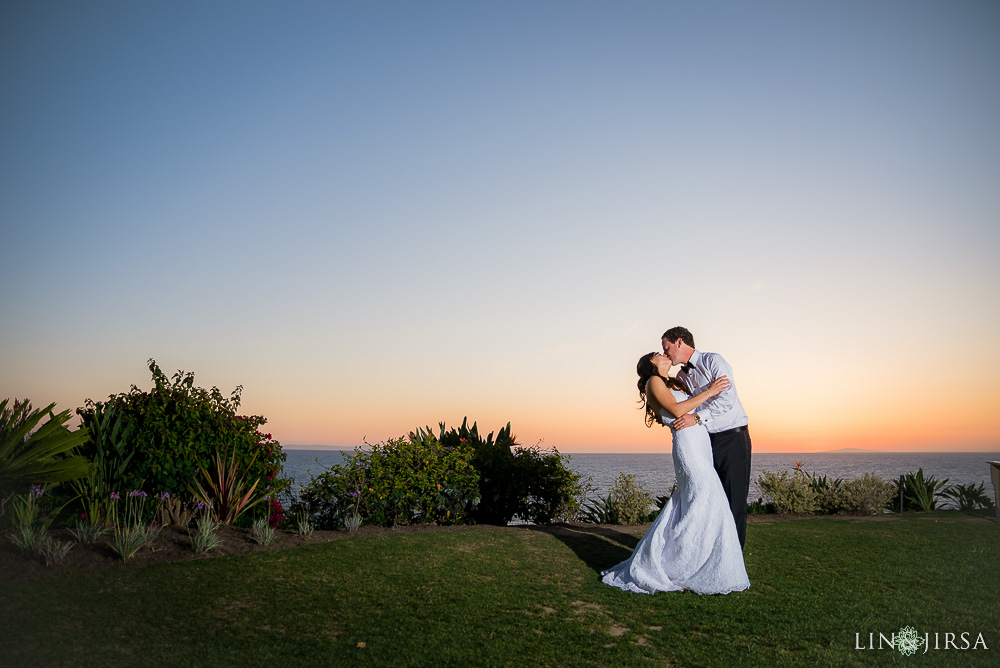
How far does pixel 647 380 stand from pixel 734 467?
139 centimetres

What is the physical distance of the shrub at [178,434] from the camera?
397 inches

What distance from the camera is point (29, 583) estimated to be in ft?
22.1

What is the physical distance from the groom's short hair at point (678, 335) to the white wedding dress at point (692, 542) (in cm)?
111

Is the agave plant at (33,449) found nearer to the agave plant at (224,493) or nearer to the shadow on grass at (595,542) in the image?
the agave plant at (224,493)

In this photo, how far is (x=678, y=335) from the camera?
8.18 metres

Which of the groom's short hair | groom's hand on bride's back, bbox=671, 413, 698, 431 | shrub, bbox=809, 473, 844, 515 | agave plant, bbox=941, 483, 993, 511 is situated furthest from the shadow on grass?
agave plant, bbox=941, 483, 993, 511

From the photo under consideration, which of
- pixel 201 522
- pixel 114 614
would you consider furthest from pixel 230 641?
pixel 201 522

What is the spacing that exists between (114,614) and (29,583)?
143 centimetres

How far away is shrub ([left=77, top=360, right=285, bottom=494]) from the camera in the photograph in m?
10.1

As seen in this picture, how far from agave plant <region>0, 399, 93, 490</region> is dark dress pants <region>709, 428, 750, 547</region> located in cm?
785

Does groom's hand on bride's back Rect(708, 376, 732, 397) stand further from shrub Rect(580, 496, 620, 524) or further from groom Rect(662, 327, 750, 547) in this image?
shrub Rect(580, 496, 620, 524)

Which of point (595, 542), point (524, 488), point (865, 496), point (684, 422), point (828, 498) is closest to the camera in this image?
point (684, 422)

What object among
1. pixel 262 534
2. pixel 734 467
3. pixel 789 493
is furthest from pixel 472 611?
pixel 789 493

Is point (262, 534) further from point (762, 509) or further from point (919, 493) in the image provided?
point (919, 493)
